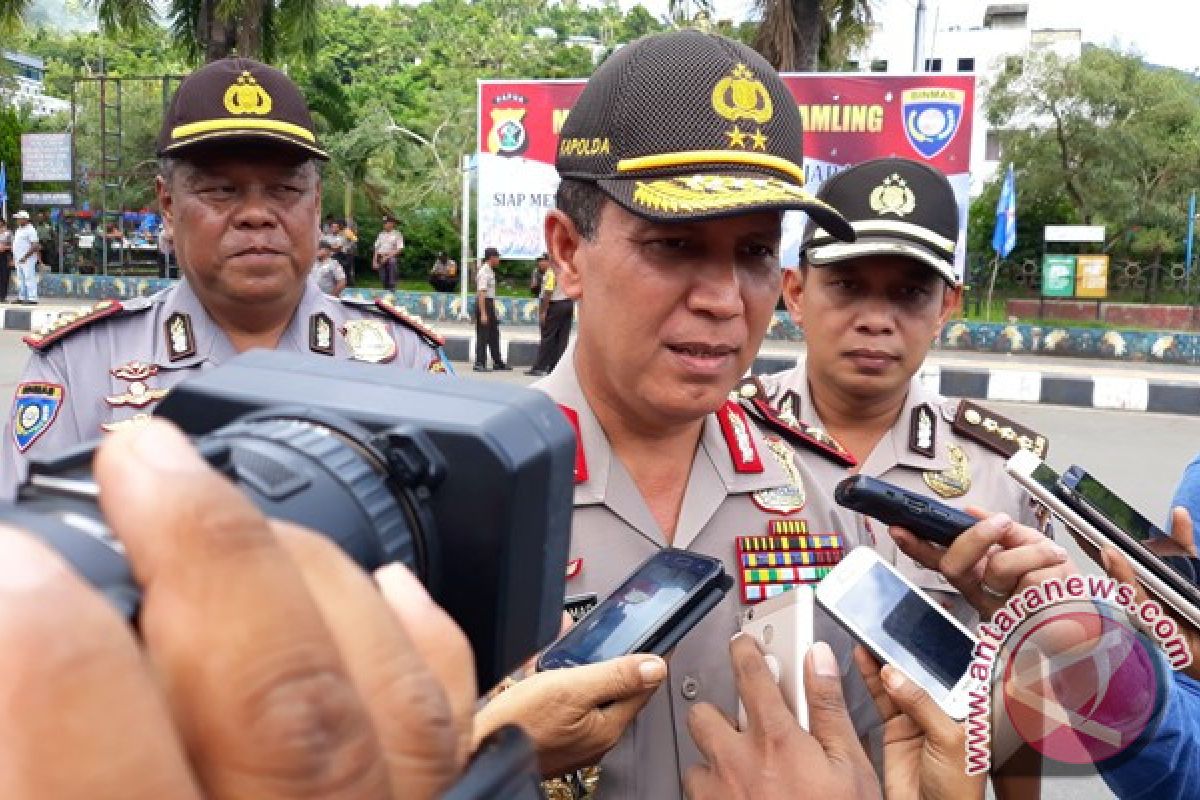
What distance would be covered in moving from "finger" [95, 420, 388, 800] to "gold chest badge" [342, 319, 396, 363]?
71.3 inches

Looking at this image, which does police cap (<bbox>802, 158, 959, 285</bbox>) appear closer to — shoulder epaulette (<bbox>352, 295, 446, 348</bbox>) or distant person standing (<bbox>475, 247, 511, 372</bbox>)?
shoulder epaulette (<bbox>352, 295, 446, 348</bbox>)

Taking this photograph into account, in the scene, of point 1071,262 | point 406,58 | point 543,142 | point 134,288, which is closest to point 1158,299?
point 1071,262

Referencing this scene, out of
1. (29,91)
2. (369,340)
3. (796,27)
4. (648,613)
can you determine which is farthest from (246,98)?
(29,91)

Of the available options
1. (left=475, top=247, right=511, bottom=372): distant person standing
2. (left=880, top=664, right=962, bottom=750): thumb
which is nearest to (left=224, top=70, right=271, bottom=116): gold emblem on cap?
(left=880, top=664, right=962, bottom=750): thumb

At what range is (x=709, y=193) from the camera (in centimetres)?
121

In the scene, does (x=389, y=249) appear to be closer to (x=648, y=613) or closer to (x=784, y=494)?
(x=784, y=494)

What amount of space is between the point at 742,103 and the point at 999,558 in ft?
1.99

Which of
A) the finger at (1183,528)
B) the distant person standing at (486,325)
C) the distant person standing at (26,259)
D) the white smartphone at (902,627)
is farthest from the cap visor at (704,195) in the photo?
the distant person standing at (26,259)

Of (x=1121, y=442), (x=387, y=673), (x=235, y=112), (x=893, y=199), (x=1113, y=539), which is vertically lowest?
(x=1121, y=442)

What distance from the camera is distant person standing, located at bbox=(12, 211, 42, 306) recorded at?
14.8 metres

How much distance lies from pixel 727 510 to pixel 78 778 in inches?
43.5

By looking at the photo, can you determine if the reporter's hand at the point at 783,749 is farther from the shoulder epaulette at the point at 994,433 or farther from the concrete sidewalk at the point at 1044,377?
the concrete sidewalk at the point at 1044,377

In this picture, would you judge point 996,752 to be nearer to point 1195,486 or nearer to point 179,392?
point 1195,486

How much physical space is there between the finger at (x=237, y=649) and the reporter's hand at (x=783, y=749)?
0.72 m
